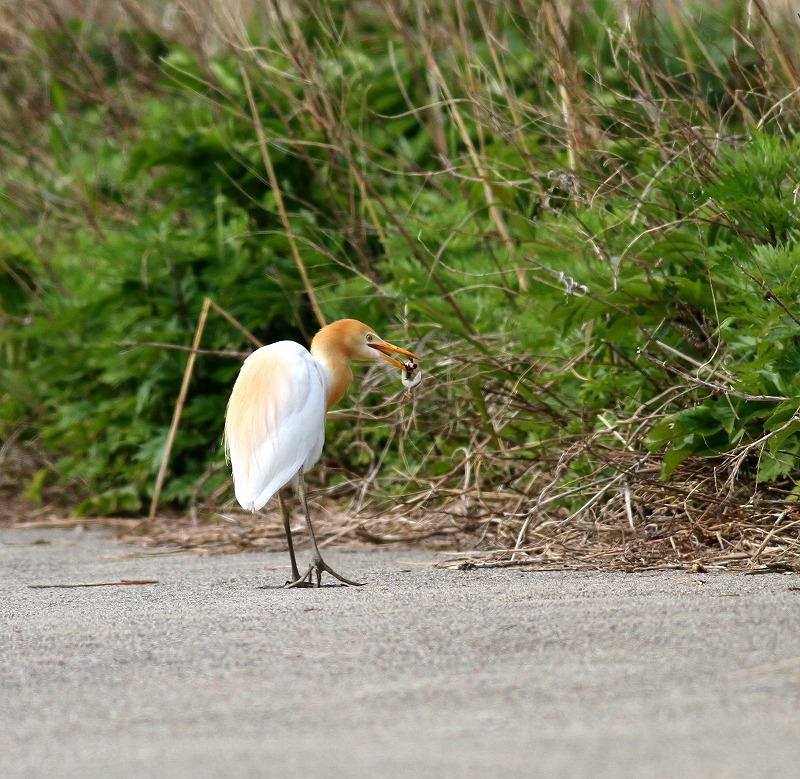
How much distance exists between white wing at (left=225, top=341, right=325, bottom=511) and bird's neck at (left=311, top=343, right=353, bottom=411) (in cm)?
12

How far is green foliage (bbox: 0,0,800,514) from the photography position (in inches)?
143

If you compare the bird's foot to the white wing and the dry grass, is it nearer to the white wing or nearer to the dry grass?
the white wing

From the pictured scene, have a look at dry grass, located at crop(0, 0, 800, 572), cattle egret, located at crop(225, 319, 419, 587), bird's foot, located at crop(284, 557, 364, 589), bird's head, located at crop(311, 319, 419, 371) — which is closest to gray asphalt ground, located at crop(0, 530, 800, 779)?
bird's foot, located at crop(284, 557, 364, 589)

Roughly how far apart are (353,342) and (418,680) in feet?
5.76

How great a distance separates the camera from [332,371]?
12.0ft

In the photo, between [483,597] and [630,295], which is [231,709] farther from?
[630,295]

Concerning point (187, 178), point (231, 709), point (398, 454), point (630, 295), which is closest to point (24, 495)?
point (187, 178)

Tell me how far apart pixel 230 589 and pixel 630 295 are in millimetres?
1462

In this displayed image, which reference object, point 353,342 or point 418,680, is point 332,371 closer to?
point 353,342

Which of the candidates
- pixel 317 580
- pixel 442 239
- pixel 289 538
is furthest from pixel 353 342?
pixel 442 239

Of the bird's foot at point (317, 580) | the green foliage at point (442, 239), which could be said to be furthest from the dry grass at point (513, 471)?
the bird's foot at point (317, 580)

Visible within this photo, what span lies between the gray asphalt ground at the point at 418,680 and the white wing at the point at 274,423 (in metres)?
0.33

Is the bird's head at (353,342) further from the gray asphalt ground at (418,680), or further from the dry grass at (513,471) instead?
the gray asphalt ground at (418,680)

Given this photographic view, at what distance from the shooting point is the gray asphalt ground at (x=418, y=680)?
163 cm
